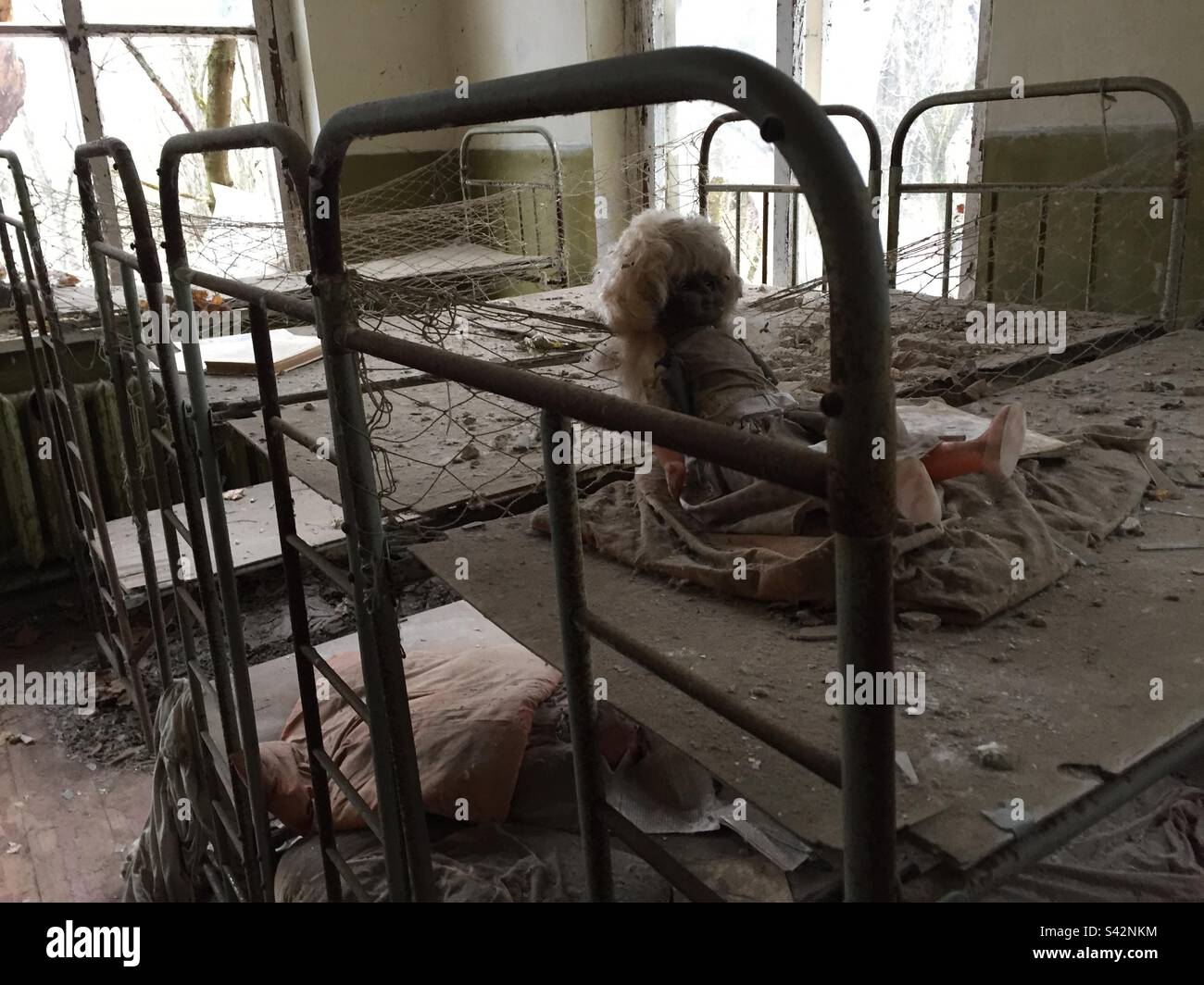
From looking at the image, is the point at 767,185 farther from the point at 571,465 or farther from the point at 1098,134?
the point at 571,465

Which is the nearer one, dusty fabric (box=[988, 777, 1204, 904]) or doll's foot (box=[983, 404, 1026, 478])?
doll's foot (box=[983, 404, 1026, 478])

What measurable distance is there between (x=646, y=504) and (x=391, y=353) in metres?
0.67

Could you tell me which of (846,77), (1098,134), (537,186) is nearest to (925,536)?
(1098,134)

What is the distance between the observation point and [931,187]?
3.32 metres

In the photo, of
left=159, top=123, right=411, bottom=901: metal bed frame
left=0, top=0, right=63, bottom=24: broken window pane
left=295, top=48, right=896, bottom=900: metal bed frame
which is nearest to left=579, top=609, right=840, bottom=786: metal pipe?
left=295, top=48, right=896, bottom=900: metal bed frame

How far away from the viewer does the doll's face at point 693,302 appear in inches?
75.8

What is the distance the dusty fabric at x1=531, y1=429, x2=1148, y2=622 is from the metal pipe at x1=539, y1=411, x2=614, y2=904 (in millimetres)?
445

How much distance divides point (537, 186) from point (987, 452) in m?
3.65

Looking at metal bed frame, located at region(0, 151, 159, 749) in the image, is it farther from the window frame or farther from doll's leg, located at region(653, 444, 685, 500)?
doll's leg, located at region(653, 444, 685, 500)

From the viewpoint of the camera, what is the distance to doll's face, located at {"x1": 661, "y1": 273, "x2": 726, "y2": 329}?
6.32 feet
